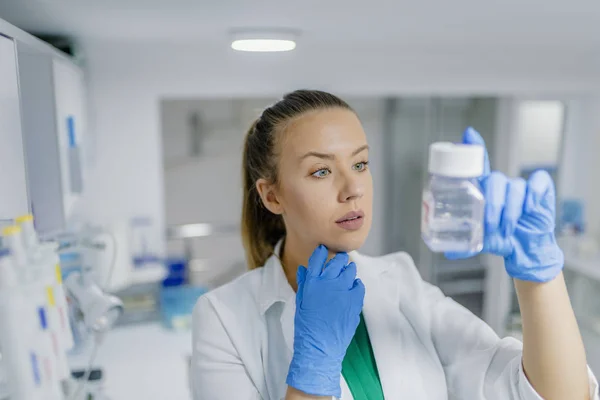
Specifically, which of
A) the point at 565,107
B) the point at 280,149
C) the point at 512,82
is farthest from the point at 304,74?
the point at 565,107

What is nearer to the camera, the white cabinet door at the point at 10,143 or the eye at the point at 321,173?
the white cabinet door at the point at 10,143

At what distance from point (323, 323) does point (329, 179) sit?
0.31 metres

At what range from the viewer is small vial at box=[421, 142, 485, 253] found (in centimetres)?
84

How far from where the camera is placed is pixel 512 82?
9.11ft

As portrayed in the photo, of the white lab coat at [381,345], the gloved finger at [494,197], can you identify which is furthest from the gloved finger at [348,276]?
the gloved finger at [494,197]

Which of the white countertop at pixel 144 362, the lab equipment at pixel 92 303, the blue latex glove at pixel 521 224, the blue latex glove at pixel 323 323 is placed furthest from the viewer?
the white countertop at pixel 144 362

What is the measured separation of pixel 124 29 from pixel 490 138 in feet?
7.32

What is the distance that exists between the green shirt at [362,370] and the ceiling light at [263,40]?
3.32 ft

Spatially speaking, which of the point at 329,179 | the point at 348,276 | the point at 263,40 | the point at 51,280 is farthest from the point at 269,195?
the point at 263,40

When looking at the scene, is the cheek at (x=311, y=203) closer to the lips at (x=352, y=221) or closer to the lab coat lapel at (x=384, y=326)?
the lips at (x=352, y=221)

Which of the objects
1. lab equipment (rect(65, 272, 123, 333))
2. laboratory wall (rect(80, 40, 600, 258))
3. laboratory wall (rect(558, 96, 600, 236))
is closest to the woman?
lab equipment (rect(65, 272, 123, 333))

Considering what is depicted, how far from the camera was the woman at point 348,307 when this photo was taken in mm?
925

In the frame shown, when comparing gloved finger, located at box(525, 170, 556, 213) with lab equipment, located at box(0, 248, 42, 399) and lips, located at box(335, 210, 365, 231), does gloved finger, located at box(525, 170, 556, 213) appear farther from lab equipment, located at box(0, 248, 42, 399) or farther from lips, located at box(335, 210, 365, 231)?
lab equipment, located at box(0, 248, 42, 399)

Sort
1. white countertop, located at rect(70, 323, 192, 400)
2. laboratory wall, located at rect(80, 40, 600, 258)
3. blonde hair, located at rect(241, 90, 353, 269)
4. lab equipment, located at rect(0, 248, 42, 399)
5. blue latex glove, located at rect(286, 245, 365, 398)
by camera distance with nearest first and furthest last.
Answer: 1. lab equipment, located at rect(0, 248, 42, 399)
2. blue latex glove, located at rect(286, 245, 365, 398)
3. blonde hair, located at rect(241, 90, 353, 269)
4. white countertop, located at rect(70, 323, 192, 400)
5. laboratory wall, located at rect(80, 40, 600, 258)
